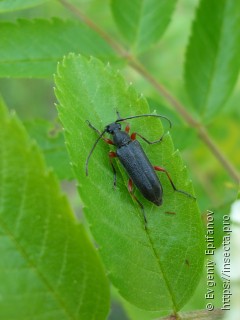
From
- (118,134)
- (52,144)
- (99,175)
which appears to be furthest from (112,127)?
(52,144)

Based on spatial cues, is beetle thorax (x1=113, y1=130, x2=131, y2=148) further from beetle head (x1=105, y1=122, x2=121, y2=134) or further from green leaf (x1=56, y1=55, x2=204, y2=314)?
green leaf (x1=56, y1=55, x2=204, y2=314)

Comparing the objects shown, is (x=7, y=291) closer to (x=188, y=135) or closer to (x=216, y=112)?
(x=188, y=135)

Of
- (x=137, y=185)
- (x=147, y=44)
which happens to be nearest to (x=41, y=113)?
(x=147, y=44)

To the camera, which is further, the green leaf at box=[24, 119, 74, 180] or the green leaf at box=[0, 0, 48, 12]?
the green leaf at box=[24, 119, 74, 180]

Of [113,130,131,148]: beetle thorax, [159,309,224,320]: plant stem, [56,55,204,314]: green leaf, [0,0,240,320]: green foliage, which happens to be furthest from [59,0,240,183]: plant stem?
[159,309,224,320]: plant stem

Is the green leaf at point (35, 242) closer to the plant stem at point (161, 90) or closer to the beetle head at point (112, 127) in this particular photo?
the beetle head at point (112, 127)

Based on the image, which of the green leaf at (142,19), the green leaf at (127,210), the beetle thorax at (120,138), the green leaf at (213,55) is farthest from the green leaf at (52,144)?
the green leaf at (213,55)

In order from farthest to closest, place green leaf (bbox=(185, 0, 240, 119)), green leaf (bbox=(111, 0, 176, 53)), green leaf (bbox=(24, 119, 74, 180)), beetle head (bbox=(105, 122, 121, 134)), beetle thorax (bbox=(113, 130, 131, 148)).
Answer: green leaf (bbox=(111, 0, 176, 53)) → green leaf (bbox=(185, 0, 240, 119)) → green leaf (bbox=(24, 119, 74, 180)) → beetle thorax (bbox=(113, 130, 131, 148)) → beetle head (bbox=(105, 122, 121, 134))
